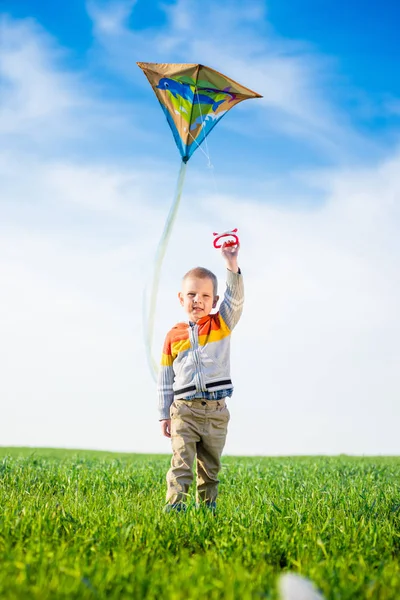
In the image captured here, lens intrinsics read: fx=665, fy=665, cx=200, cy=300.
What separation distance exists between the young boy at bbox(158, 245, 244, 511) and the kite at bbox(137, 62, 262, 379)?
2.64 feet

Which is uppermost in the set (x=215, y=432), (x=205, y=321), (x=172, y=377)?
(x=205, y=321)

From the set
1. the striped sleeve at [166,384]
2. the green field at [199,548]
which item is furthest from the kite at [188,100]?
the green field at [199,548]

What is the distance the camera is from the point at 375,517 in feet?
19.4

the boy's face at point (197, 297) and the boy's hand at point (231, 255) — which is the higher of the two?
the boy's hand at point (231, 255)

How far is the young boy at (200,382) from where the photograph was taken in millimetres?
5938

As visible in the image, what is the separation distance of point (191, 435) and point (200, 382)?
1.62ft

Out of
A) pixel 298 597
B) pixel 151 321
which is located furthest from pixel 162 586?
pixel 151 321

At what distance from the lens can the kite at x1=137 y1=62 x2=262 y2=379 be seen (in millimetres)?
6867

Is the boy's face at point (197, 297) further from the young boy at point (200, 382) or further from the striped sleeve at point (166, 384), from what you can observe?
→ the striped sleeve at point (166, 384)

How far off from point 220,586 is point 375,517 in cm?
320

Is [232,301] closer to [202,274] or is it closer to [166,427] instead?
[202,274]

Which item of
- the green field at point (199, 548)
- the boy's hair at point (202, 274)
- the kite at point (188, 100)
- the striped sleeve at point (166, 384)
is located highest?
the kite at point (188, 100)

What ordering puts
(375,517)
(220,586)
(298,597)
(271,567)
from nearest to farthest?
1. (298,597)
2. (220,586)
3. (271,567)
4. (375,517)

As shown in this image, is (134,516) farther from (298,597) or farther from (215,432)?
(298,597)
